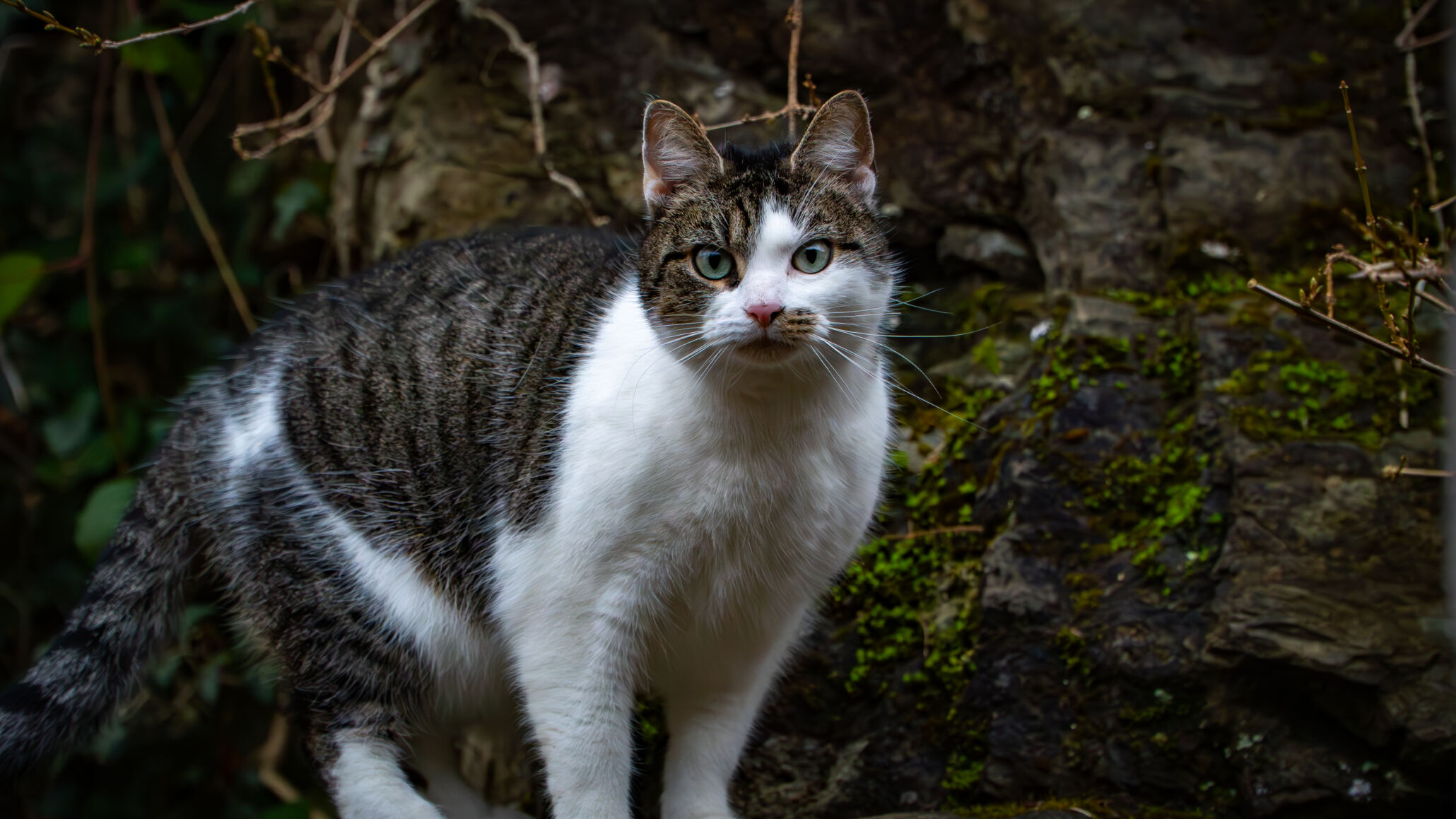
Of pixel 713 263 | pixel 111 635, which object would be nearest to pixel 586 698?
pixel 713 263

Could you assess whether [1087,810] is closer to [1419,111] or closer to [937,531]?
[937,531]

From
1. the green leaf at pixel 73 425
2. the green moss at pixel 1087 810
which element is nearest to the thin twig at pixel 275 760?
the green leaf at pixel 73 425

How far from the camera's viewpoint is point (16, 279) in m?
3.03

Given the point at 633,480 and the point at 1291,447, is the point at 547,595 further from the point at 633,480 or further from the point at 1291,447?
the point at 1291,447

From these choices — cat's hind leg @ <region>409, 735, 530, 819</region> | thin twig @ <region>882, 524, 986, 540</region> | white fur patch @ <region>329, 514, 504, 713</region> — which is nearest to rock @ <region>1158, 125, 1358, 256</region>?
thin twig @ <region>882, 524, 986, 540</region>

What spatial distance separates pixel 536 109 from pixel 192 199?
1.36m

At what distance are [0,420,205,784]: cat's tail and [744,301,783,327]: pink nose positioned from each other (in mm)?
1558

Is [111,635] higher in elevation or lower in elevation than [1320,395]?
lower

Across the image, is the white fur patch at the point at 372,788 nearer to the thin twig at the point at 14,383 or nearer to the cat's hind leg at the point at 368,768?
the cat's hind leg at the point at 368,768

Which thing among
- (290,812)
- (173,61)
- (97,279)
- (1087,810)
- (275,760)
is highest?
(173,61)

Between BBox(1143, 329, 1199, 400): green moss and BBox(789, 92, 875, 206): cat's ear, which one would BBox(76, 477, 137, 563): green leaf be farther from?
BBox(1143, 329, 1199, 400): green moss

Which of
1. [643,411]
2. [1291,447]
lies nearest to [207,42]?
[643,411]

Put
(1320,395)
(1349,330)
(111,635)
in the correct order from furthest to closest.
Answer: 1. (1320,395)
2. (111,635)
3. (1349,330)

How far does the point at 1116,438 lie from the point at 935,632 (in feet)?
2.27
